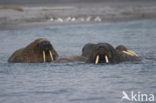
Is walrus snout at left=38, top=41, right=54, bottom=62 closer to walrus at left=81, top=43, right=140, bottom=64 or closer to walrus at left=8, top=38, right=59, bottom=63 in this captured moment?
walrus at left=8, top=38, right=59, bottom=63

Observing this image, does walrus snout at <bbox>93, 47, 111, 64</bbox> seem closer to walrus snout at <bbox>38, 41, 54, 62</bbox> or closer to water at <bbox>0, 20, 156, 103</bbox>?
water at <bbox>0, 20, 156, 103</bbox>

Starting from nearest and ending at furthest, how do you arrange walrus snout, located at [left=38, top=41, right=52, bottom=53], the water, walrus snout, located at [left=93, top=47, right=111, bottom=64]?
1. the water
2. walrus snout, located at [left=93, top=47, right=111, bottom=64]
3. walrus snout, located at [left=38, top=41, right=52, bottom=53]

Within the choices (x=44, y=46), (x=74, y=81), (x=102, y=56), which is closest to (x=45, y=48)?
(x=44, y=46)

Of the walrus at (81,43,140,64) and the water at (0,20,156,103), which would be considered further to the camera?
the walrus at (81,43,140,64)

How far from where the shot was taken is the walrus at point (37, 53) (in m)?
16.3

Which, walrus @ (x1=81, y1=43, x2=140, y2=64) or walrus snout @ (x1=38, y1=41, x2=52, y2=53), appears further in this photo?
walrus snout @ (x1=38, y1=41, x2=52, y2=53)

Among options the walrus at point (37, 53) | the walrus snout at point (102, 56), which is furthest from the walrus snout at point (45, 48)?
the walrus snout at point (102, 56)

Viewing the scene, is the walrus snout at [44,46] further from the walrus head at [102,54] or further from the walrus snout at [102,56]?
the walrus snout at [102,56]

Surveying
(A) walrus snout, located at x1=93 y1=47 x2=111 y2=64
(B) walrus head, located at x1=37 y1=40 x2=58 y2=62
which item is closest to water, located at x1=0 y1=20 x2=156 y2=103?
(A) walrus snout, located at x1=93 y1=47 x2=111 y2=64

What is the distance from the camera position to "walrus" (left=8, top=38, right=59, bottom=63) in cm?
1628

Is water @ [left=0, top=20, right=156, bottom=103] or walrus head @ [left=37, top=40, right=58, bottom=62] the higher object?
walrus head @ [left=37, top=40, right=58, bottom=62]

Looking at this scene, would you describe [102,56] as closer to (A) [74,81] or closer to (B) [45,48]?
(B) [45,48]

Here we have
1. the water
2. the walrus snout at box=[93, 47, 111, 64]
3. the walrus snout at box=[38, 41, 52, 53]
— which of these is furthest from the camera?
the walrus snout at box=[38, 41, 52, 53]

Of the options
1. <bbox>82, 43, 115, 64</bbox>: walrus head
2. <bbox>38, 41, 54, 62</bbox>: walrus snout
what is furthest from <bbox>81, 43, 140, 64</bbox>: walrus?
<bbox>38, 41, 54, 62</bbox>: walrus snout
